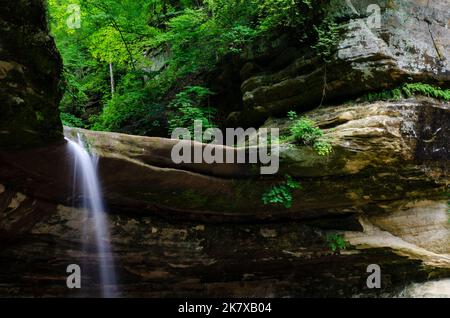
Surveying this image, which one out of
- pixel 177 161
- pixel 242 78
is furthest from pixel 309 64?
pixel 177 161

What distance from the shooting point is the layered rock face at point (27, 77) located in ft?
11.9

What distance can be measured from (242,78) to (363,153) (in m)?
3.31

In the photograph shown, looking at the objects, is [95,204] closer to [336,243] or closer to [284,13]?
[336,243]

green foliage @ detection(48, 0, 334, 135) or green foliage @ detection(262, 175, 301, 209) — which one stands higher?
green foliage @ detection(48, 0, 334, 135)

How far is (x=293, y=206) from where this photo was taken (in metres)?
6.22

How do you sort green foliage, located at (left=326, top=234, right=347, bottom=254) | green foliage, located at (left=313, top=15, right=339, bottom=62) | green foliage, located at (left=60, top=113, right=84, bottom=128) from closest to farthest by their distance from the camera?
green foliage, located at (left=326, top=234, right=347, bottom=254) → green foliage, located at (left=313, top=15, right=339, bottom=62) → green foliage, located at (left=60, top=113, right=84, bottom=128)

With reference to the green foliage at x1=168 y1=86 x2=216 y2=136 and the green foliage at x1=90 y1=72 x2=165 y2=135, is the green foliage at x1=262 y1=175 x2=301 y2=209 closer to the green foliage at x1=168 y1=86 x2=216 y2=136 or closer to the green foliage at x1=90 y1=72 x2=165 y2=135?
the green foliage at x1=168 y1=86 x2=216 y2=136

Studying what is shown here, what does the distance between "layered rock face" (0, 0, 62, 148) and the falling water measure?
0.38m

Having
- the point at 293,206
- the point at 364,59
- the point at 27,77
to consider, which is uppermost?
the point at 364,59

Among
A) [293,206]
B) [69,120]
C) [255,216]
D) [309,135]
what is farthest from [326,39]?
[69,120]

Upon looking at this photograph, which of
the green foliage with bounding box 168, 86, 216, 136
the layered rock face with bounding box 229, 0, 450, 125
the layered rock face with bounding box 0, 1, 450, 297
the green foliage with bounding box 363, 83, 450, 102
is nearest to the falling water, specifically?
the layered rock face with bounding box 0, 1, 450, 297

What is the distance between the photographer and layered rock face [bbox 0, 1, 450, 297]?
5152 millimetres

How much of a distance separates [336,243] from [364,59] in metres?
3.07
